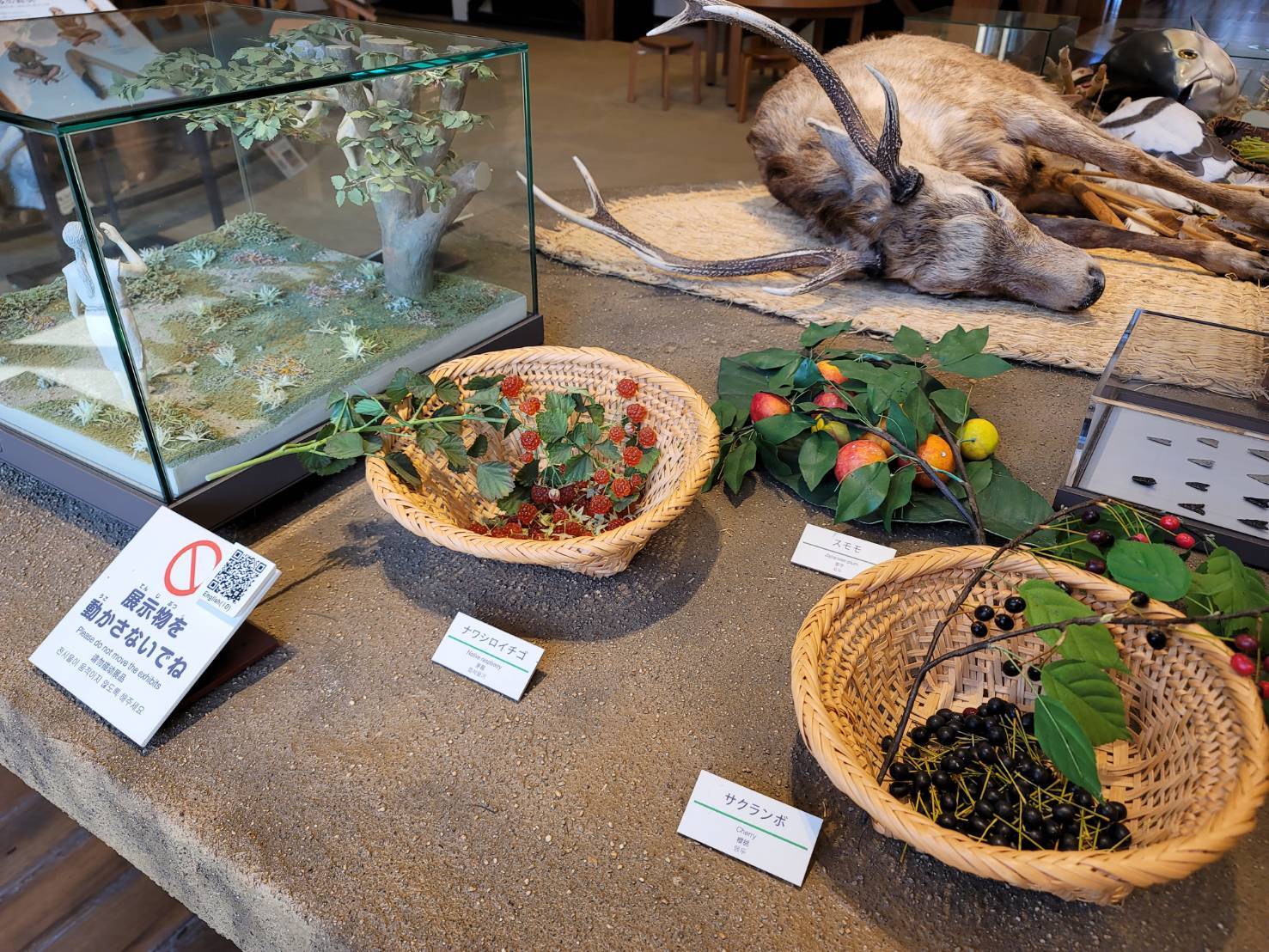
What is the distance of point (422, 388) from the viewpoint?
50.2 inches

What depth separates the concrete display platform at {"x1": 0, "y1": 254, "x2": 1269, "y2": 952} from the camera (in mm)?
881

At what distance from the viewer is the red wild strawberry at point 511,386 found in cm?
137

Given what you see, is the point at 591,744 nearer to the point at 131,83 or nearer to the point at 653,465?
the point at 653,465

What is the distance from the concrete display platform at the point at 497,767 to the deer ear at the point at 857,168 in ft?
3.31

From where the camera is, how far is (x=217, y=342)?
4.31ft

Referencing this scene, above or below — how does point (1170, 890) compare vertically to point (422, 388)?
below

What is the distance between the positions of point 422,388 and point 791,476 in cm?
64

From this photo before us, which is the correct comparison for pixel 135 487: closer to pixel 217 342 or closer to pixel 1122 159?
pixel 217 342

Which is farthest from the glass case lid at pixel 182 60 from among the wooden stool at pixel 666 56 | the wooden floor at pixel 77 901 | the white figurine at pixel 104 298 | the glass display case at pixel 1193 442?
the wooden stool at pixel 666 56

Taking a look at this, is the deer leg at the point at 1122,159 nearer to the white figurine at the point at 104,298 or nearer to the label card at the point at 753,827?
the label card at the point at 753,827

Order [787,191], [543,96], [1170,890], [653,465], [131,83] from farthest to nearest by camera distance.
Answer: [543,96] < [787,191] < [653,465] < [131,83] < [1170,890]

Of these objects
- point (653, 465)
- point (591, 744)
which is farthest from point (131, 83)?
point (591, 744)

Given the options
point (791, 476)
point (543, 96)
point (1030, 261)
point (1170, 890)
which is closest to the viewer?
point (1170, 890)

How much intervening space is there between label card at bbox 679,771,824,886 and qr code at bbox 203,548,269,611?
0.60 meters
